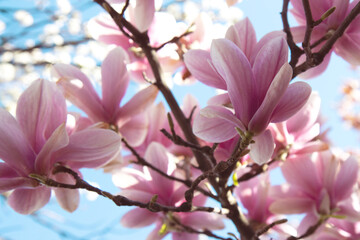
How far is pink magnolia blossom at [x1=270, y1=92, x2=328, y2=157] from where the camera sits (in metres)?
0.76

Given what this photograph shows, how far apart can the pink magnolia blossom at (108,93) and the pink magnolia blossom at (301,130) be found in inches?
11.4

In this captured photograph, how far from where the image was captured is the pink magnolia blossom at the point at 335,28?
0.65 metres

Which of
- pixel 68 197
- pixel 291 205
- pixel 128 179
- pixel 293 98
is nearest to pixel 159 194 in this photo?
pixel 128 179

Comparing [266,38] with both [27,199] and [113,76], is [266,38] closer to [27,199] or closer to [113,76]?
[113,76]

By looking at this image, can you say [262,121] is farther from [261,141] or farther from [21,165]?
[21,165]

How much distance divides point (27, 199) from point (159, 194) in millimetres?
280

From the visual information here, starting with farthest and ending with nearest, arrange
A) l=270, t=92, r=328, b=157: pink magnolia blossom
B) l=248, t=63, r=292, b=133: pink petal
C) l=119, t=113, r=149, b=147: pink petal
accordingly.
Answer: l=119, t=113, r=149, b=147: pink petal → l=270, t=92, r=328, b=157: pink magnolia blossom → l=248, t=63, r=292, b=133: pink petal

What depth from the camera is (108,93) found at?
0.78m

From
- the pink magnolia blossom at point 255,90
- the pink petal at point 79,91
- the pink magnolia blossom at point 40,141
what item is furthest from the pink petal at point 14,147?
the pink magnolia blossom at point 255,90

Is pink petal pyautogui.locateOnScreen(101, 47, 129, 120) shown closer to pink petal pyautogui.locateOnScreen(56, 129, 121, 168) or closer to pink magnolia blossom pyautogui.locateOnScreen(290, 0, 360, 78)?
pink petal pyautogui.locateOnScreen(56, 129, 121, 168)

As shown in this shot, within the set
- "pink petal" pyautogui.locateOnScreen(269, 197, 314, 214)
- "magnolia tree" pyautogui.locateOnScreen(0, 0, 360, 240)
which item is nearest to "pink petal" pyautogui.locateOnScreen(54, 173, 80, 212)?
"magnolia tree" pyautogui.locateOnScreen(0, 0, 360, 240)

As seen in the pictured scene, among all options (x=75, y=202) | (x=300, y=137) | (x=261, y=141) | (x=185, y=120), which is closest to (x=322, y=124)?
(x=300, y=137)

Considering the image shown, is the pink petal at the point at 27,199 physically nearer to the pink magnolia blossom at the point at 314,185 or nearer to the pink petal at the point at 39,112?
the pink petal at the point at 39,112

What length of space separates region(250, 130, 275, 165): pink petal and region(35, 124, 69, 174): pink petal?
0.29 meters
